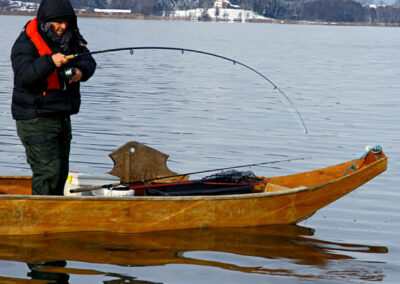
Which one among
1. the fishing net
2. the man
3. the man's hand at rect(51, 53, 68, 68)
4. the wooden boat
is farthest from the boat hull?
the man's hand at rect(51, 53, 68, 68)

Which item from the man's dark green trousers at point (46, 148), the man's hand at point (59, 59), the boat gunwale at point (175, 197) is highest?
the man's hand at point (59, 59)

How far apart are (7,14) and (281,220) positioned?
170686 mm

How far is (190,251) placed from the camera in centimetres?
746

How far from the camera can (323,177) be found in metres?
9.23

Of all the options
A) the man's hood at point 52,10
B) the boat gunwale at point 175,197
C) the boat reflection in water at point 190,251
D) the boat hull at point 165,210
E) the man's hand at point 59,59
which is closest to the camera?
the man's hand at point 59,59

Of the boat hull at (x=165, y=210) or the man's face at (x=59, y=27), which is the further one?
the boat hull at (x=165, y=210)

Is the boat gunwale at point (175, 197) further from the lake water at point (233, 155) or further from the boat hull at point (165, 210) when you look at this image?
the lake water at point (233, 155)

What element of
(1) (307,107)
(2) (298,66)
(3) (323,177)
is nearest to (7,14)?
(2) (298,66)

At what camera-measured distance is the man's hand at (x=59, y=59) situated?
6.50 m

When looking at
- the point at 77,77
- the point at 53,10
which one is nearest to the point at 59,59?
the point at 77,77

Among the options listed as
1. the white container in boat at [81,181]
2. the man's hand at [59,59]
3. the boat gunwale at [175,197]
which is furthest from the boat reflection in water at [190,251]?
the man's hand at [59,59]

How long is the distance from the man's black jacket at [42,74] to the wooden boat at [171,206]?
925mm

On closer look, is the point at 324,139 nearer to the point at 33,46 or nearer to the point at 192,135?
the point at 192,135

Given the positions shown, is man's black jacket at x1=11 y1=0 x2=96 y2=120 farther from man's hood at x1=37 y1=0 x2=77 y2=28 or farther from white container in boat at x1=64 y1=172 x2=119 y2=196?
white container in boat at x1=64 y1=172 x2=119 y2=196
